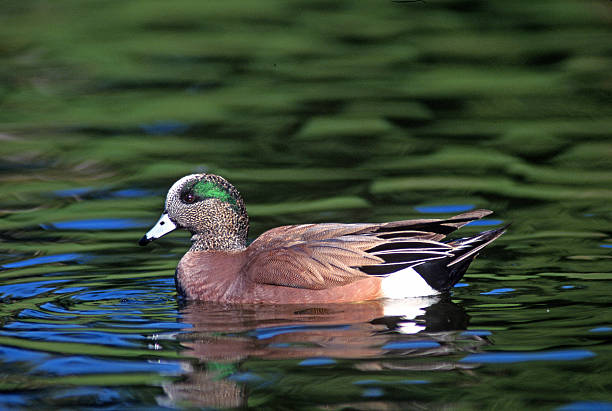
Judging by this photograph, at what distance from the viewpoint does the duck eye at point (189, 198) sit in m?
7.78

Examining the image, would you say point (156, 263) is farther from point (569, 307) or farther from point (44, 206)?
point (569, 307)

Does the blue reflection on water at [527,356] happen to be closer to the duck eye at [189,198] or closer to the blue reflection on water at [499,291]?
the blue reflection on water at [499,291]

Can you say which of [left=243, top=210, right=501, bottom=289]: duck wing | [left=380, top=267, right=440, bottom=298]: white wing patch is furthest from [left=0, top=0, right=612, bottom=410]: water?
[left=243, top=210, right=501, bottom=289]: duck wing

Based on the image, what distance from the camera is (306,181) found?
1009cm

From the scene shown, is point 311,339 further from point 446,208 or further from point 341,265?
point 446,208

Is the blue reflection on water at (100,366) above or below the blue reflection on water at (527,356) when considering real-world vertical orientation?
above

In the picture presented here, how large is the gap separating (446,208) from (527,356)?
11.2ft

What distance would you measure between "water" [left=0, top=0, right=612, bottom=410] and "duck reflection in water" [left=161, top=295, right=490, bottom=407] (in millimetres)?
22

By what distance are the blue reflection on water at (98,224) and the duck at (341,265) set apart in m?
1.68

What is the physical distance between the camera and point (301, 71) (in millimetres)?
13945

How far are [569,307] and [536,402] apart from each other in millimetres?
1577

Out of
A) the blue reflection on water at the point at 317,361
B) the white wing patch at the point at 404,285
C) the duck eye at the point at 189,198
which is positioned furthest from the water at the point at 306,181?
the duck eye at the point at 189,198

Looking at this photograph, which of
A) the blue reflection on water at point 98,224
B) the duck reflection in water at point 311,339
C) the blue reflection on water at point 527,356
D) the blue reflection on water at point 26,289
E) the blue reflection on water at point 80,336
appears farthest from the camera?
the blue reflection on water at point 98,224

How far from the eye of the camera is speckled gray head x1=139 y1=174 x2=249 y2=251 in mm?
7773
